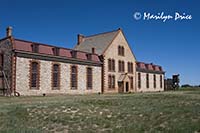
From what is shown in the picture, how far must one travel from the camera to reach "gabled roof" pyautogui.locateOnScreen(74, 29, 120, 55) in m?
44.5

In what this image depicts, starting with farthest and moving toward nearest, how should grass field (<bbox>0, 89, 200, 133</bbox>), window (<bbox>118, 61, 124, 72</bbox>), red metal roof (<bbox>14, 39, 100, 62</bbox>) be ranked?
1. window (<bbox>118, 61, 124, 72</bbox>)
2. red metal roof (<bbox>14, 39, 100, 62</bbox>)
3. grass field (<bbox>0, 89, 200, 133</bbox>)

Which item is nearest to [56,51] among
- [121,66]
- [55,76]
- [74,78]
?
[55,76]

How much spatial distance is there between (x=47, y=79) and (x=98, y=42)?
17040 millimetres

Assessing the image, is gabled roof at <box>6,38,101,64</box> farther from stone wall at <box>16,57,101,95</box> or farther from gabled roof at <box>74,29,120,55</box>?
gabled roof at <box>74,29,120,55</box>

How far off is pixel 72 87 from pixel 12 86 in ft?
30.1

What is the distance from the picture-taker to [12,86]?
2952 cm

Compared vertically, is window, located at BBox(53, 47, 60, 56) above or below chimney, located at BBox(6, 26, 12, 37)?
below

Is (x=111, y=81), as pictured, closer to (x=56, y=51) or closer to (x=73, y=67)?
(x=73, y=67)

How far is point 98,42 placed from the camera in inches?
1874

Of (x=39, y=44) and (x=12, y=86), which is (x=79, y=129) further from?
(x=39, y=44)

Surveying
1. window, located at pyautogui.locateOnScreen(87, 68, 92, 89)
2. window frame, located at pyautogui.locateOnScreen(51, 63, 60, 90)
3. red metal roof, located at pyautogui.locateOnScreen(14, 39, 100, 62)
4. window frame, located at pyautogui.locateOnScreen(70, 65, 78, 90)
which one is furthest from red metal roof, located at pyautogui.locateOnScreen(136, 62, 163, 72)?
window frame, located at pyautogui.locateOnScreen(51, 63, 60, 90)

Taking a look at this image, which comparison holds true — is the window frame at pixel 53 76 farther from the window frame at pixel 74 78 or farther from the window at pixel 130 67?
the window at pixel 130 67

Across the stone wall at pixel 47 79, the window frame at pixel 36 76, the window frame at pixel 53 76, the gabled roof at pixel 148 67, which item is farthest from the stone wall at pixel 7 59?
the gabled roof at pixel 148 67

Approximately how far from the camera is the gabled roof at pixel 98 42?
146 feet
